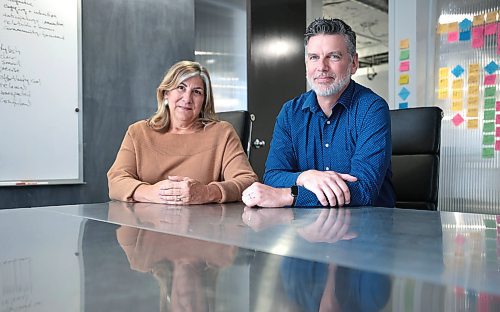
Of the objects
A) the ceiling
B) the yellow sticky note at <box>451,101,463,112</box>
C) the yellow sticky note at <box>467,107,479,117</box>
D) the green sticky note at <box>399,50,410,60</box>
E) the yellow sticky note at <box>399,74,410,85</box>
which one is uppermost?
the ceiling

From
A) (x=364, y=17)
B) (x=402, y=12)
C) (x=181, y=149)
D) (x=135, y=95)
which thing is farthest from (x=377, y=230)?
(x=364, y=17)

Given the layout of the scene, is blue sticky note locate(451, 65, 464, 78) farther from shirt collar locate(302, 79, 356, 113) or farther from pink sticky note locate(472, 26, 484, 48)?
shirt collar locate(302, 79, 356, 113)

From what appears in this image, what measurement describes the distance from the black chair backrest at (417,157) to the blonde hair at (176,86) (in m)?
0.77

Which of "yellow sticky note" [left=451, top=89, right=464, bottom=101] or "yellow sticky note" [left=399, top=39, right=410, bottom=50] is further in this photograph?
"yellow sticky note" [left=399, top=39, right=410, bottom=50]

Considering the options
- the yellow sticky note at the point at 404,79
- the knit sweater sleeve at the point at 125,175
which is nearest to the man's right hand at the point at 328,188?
the knit sweater sleeve at the point at 125,175

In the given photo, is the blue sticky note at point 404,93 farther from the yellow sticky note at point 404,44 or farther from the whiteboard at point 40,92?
the whiteboard at point 40,92

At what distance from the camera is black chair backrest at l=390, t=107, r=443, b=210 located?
175cm

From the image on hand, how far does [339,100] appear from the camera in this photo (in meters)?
1.57

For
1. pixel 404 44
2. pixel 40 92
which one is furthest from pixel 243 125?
pixel 404 44

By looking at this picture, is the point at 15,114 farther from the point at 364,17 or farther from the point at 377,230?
the point at 364,17

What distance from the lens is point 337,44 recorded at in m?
1.57

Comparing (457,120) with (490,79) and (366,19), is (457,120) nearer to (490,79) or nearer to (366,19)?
(490,79)

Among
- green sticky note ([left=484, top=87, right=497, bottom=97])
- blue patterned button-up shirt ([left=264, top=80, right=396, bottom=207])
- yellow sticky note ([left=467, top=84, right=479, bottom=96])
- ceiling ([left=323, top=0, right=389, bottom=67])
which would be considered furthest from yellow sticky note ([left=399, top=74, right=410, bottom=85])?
ceiling ([left=323, top=0, right=389, bottom=67])

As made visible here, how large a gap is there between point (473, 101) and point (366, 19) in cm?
491
